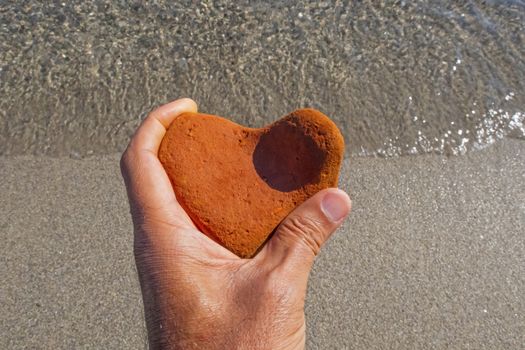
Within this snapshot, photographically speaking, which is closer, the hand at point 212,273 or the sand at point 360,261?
the hand at point 212,273

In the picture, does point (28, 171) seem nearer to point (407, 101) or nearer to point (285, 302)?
point (285, 302)

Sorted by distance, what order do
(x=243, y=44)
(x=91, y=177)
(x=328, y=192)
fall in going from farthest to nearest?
(x=243, y=44)
(x=91, y=177)
(x=328, y=192)

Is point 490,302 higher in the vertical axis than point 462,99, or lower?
lower

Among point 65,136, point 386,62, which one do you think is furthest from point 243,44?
point 65,136

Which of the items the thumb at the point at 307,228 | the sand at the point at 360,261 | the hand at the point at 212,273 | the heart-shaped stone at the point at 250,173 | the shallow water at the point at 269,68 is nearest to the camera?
the hand at the point at 212,273

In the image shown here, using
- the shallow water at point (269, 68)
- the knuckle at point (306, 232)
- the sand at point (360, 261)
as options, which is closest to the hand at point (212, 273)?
the knuckle at point (306, 232)

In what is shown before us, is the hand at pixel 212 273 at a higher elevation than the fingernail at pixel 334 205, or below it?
below

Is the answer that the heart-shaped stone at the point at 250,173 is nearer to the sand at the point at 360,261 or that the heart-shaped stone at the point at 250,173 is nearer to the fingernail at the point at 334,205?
the fingernail at the point at 334,205

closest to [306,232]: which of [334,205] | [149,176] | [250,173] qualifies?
[334,205]

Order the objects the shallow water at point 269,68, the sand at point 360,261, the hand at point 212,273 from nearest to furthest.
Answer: the hand at point 212,273 < the sand at point 360,261 < the shallow water at point 269,68
